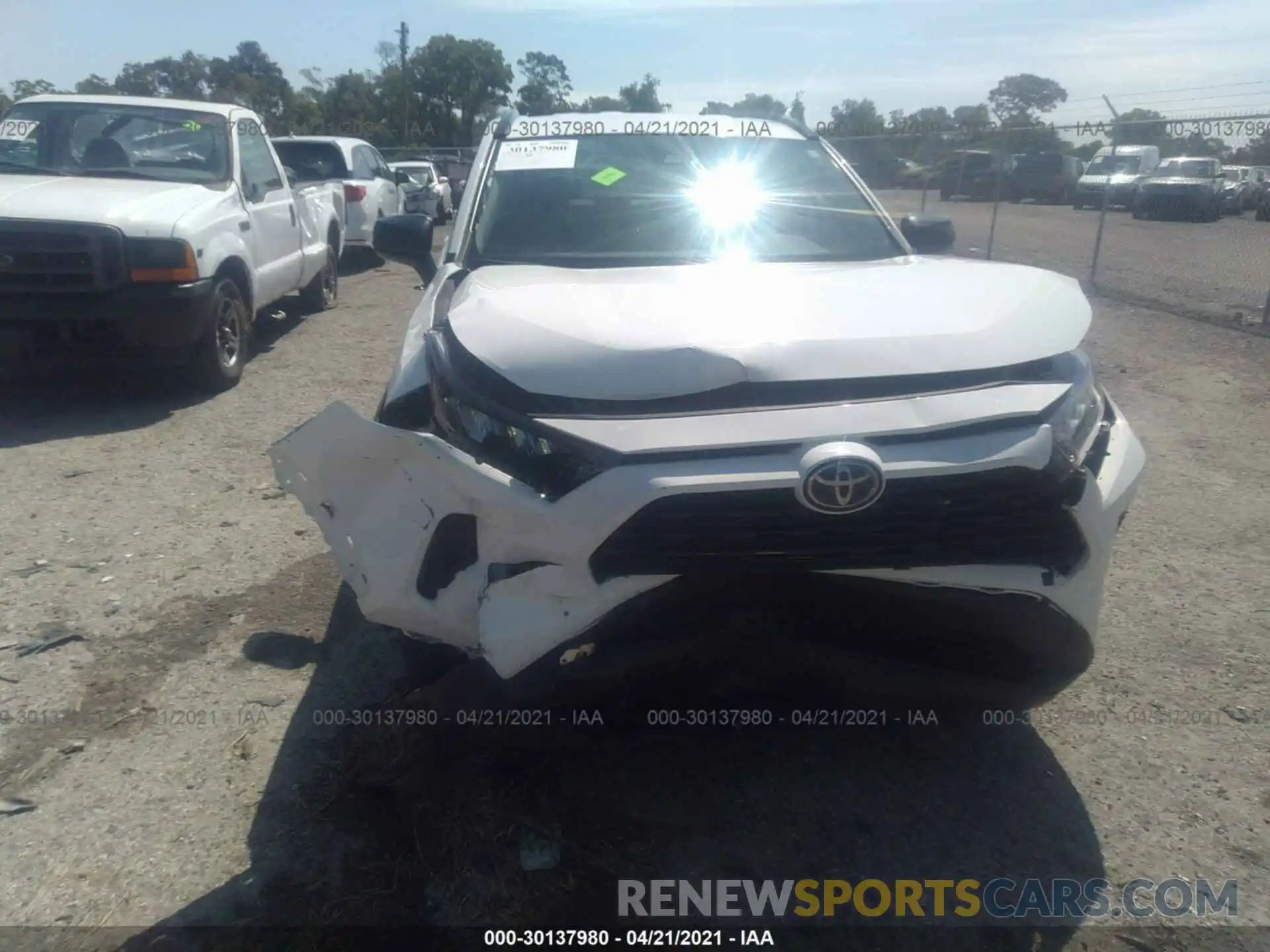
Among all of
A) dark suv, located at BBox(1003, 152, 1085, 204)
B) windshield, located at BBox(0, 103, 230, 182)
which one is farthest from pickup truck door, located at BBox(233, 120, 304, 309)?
dark suv, located at BBox(1003, 152, 1085, 204)

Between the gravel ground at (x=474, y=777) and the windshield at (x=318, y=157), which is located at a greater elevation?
the windshield at (x=318, y=157)

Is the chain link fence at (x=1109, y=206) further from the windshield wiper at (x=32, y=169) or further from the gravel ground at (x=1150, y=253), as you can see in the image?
the windshield wiper at (x=32, y=169)

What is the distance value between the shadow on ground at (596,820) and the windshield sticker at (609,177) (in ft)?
6.75

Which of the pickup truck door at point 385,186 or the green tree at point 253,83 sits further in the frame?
the green tree at point 253,83

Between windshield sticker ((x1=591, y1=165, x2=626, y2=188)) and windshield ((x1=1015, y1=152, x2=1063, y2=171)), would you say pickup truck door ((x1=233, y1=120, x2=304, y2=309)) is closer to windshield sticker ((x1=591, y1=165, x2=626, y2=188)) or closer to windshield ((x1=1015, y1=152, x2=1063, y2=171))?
windshield sticker ((x1=591, y1=165, x2=626, y2=188))

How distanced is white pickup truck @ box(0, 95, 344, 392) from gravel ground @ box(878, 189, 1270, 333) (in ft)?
21.8

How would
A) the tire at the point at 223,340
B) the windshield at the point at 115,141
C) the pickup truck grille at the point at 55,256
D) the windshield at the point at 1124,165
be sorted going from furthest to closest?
the windshield at the point at 1124,165 → the windshield at the point at 115,141 → the tire at the point at 223,340 → the pickup truck grille at the point at 55,256

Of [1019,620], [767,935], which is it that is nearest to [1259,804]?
[1019,620]

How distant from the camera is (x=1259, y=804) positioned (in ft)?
9.10

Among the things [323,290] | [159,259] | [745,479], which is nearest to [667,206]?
[745,479]

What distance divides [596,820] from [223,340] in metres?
5.19

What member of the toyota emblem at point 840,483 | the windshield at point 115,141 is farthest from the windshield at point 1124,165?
the toyota emblem at point 840,483

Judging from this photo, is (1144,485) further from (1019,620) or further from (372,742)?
(372,742)

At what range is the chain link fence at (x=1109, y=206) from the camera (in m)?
11.6
